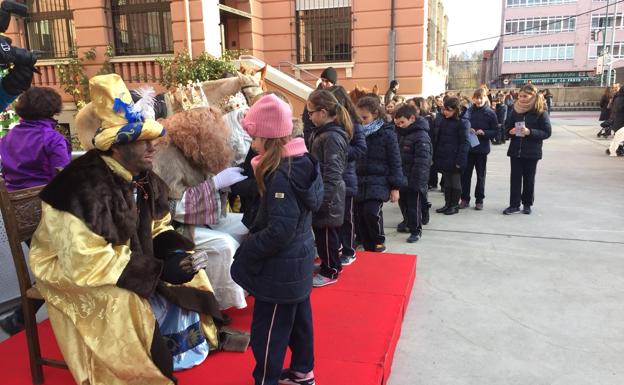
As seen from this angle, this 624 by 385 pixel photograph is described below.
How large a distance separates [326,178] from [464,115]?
12.1 feet

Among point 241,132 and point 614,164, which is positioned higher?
point 241,132

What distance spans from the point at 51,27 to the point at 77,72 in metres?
1.63

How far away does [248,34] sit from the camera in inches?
491

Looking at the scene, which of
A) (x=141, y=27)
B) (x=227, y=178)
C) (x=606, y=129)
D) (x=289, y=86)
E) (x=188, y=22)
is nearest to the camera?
(x=227, y=178)

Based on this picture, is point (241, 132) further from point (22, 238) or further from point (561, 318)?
point (561, 318)

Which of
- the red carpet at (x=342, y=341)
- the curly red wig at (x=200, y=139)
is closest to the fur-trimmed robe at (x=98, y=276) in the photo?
the red carpet at (x=342, y=341)

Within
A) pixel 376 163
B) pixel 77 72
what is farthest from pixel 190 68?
pixel 376 163

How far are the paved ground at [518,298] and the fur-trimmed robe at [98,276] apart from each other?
1.54m

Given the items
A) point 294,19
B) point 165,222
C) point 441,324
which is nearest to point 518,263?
point 441,324

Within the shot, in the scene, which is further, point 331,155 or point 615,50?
point 615,50

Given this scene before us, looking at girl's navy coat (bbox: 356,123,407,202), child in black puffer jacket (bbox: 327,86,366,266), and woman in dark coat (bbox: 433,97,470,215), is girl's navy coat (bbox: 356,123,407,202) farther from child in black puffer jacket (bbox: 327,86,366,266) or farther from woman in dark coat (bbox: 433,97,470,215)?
woman in dark coat (bbox: 433,97,470,215)

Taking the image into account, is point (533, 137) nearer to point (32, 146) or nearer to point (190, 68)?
point (32, 146)

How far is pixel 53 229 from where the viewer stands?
219 cm

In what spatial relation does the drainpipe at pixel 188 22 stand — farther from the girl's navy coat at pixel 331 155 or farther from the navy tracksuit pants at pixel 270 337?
the navy tracksuit pants at pixel 270 337
